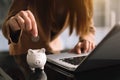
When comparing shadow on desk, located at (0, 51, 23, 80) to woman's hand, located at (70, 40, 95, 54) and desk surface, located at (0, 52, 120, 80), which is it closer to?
desk surface, located at (0, 52, 120, 80)

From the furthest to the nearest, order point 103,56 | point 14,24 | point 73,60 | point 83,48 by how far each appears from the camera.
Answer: point 83,48, point 14,24, point 73,60, point 103,56

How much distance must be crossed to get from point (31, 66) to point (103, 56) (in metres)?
0.28

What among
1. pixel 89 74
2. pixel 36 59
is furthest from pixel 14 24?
pixel 89 74

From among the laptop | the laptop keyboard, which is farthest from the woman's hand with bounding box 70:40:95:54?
the laptop

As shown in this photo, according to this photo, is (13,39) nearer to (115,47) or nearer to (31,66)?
(31,66)

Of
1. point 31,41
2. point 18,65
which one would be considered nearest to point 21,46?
point 31,41

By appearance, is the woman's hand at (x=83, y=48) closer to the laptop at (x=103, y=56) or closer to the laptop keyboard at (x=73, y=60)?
the laptop keyboard at (x=73, y=60)

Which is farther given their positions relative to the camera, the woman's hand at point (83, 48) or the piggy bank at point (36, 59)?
the woman's hand at point (83, 48)

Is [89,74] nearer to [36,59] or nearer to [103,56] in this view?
[103,56]

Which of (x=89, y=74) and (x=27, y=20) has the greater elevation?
(x=27, y=20)

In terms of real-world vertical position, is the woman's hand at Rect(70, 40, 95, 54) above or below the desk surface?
below

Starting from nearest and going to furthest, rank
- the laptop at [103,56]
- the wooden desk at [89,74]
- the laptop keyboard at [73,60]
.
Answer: the laptop at [103,56] → the wooden desk at [89,74] → the laptop keyboard at [73,60]

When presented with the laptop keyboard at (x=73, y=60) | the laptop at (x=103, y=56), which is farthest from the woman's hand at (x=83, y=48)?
the laptop at (x=103, y=56)

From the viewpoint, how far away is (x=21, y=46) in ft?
5.73
